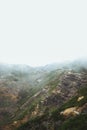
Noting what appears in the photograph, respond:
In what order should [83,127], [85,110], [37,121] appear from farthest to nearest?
[37,121]
[85,110]
[83,127]

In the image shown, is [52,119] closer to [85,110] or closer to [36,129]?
[36,129]

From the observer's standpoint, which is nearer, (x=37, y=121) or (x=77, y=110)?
→ (x=77, y=110)

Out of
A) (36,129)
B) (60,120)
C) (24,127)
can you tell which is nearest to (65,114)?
(60,120)

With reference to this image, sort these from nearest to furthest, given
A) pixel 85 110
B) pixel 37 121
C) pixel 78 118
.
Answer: pixel 78 118, pixel 85 110, pixel 37 121

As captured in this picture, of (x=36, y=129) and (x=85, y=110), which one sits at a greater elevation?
(x=85, y=110)

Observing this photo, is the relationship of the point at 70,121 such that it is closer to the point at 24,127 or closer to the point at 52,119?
the point at 52,119

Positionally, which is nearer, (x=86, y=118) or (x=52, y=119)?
(x=86, y=118)

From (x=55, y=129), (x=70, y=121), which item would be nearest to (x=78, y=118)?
(x=70, y=121)

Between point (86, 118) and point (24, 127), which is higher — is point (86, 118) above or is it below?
above

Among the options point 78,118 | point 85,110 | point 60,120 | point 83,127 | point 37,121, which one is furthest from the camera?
point 37,121
